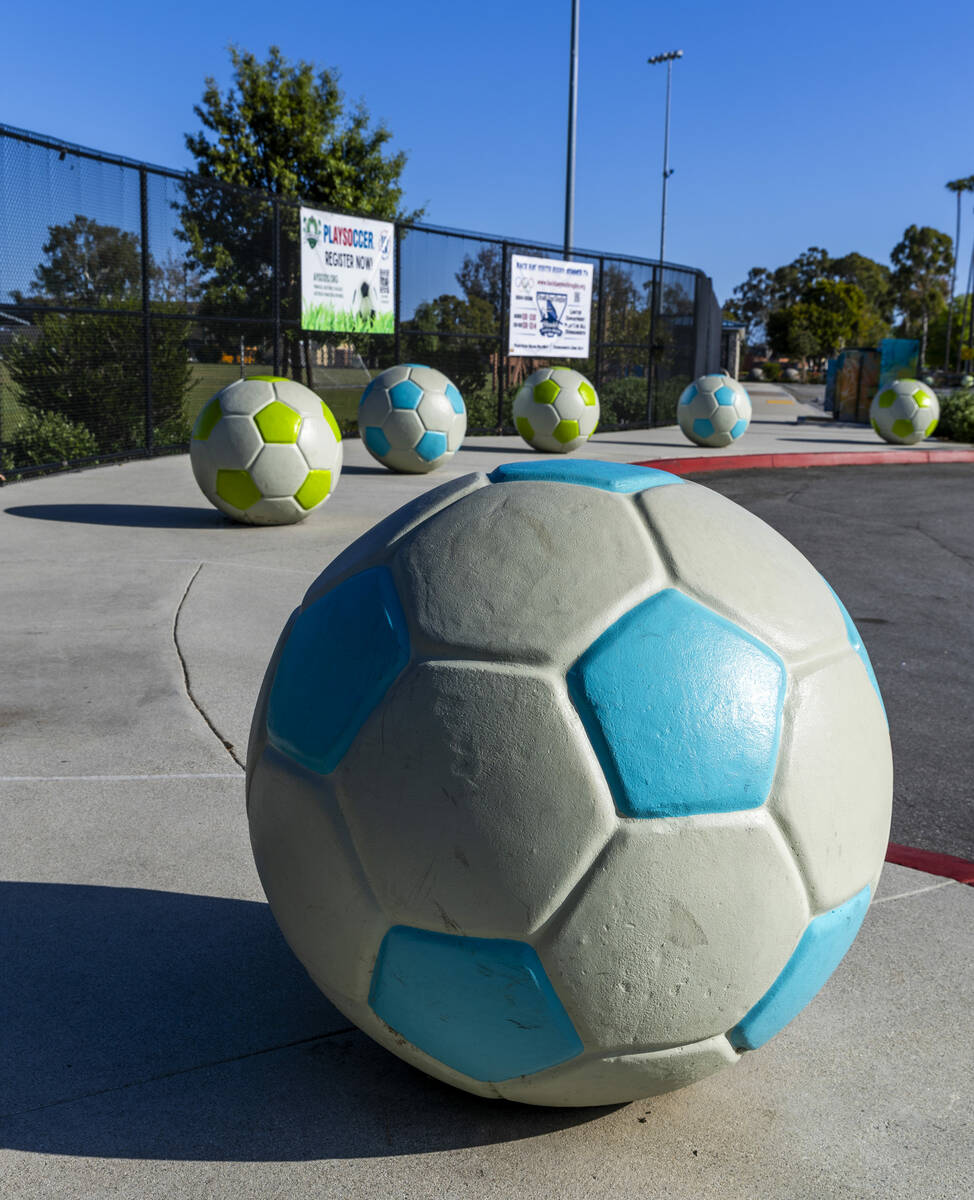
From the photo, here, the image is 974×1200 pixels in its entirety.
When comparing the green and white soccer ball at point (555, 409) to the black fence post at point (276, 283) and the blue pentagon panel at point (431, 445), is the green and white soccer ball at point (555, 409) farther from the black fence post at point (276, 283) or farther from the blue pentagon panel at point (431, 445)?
the black fence post at point (276, 283)

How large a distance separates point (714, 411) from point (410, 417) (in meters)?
7.46

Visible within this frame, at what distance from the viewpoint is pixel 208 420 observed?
844 cm

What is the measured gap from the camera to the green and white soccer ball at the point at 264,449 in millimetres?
8336

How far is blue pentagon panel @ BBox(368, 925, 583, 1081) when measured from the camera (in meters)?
1.85

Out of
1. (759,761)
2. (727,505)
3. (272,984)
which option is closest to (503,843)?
(759,761)

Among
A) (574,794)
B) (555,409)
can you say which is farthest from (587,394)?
(574,794)

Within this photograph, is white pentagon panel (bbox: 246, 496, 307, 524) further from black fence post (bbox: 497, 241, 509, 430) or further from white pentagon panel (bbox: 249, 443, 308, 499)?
black fence post (bbox: 497, 241, 509, 430)

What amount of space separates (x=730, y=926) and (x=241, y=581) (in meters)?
5.38

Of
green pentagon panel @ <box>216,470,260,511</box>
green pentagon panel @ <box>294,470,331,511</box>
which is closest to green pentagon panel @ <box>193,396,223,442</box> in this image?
green pentagon panel @ <box>216,470,260,511</box>

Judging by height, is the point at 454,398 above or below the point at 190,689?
above

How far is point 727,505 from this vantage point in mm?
2299

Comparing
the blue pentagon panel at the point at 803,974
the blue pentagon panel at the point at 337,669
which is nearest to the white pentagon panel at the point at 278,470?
the blue pentagon panel at the point at 337,669

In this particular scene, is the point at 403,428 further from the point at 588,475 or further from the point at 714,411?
the point at 588,475

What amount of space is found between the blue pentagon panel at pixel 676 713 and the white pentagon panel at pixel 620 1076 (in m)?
0.48
